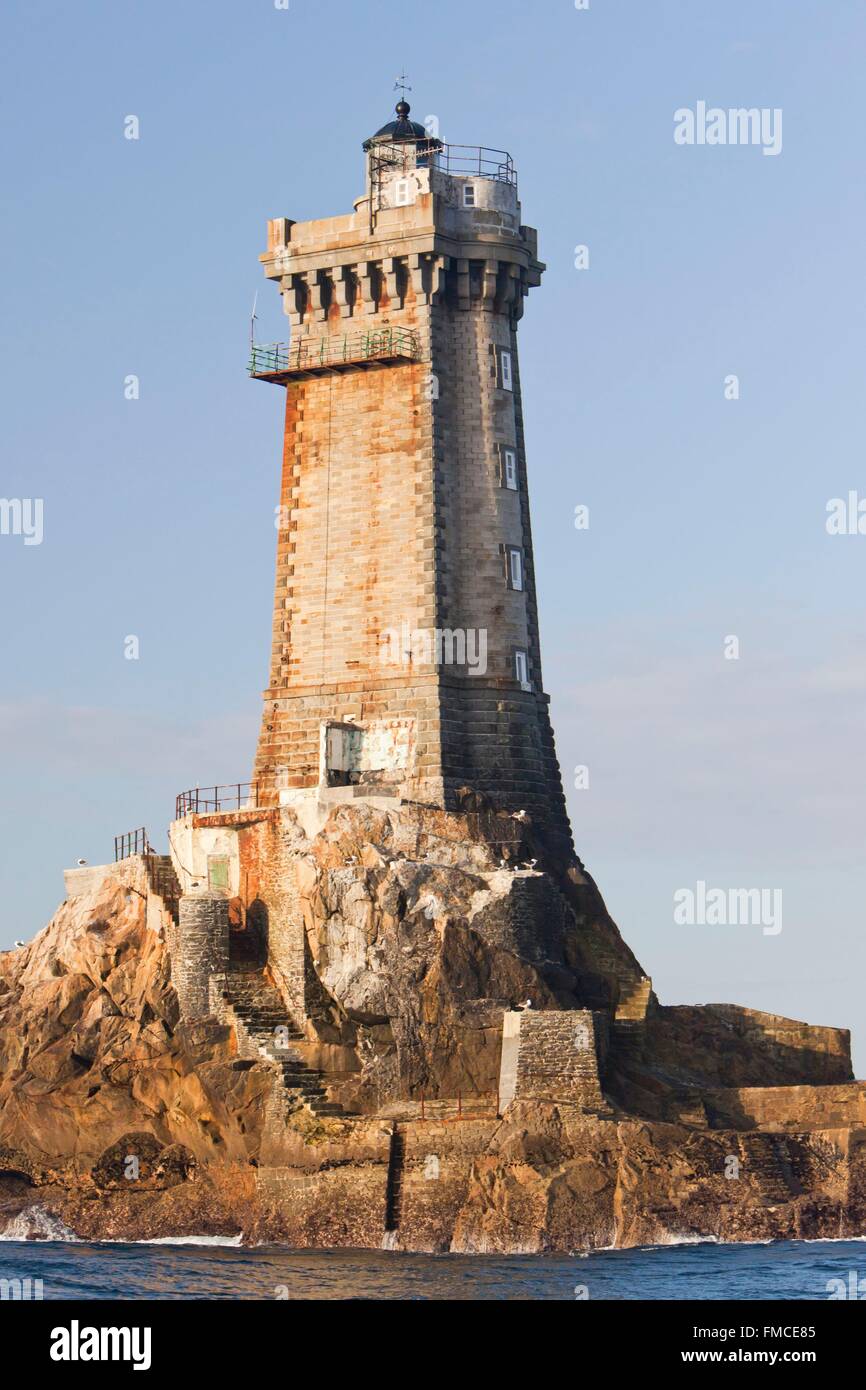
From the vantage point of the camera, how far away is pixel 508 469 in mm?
73938

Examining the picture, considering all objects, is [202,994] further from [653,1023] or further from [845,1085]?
[845,1085]

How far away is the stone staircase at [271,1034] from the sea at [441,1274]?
163 inches

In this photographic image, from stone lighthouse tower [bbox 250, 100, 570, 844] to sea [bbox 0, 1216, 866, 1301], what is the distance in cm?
1489

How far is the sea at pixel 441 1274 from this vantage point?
53.6 m

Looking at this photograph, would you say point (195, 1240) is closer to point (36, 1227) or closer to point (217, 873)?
point (36, 1227)

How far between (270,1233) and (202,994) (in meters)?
8.16

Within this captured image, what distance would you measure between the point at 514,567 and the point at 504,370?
5885mm

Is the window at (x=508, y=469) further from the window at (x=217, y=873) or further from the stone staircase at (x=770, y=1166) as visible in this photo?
the stone staircase at (x=770, y=1166)

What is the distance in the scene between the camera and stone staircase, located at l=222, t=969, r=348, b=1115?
214 feet

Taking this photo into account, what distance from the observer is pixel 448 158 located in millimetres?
75000
